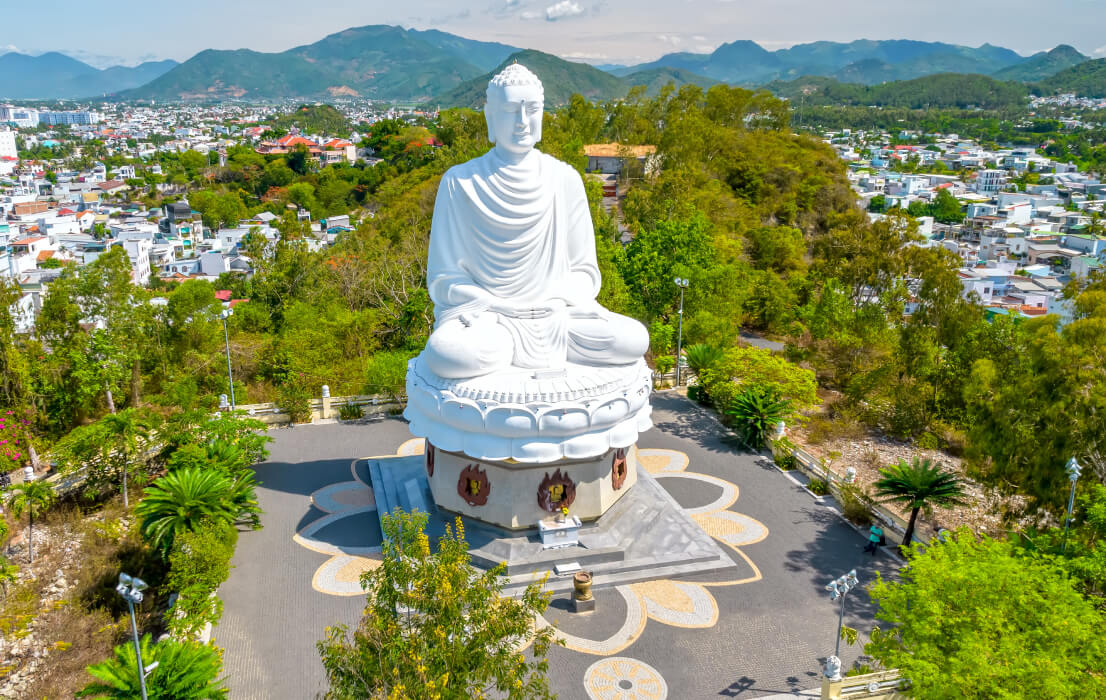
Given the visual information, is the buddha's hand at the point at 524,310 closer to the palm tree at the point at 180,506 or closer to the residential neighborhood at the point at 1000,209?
the palm tree at the point at 180,506

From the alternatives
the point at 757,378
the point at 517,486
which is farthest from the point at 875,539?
the point at 517,486

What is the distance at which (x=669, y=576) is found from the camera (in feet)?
43.1

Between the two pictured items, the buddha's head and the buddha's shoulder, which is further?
the buddha's shoulder

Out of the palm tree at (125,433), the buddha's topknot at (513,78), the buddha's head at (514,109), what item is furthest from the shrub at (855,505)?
the palm tree at (125,433)

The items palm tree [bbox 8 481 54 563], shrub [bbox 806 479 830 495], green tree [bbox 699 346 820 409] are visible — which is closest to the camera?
palm tree [bbox 8 481 54 563]

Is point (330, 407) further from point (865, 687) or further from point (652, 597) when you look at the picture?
point (865, 687)

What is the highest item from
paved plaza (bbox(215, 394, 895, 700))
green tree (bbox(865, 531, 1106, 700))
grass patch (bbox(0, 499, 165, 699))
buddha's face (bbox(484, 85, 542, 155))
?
buddha's face (bbox(484, 85, 542, 155))

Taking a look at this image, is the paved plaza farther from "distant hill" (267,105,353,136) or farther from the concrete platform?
"distant hill" (267,105,353,136)

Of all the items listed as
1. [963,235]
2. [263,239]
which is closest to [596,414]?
[263,239]

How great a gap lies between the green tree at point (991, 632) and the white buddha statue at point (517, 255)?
6.30 meters

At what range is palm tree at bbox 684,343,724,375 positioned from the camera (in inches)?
865

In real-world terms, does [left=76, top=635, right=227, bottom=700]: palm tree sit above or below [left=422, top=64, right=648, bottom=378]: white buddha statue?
below

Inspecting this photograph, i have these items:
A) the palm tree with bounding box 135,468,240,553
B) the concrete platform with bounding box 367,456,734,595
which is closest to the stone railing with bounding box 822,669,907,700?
the concrete platform with bounding box 367,456,734,595

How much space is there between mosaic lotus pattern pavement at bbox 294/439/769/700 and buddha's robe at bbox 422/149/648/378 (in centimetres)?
403
